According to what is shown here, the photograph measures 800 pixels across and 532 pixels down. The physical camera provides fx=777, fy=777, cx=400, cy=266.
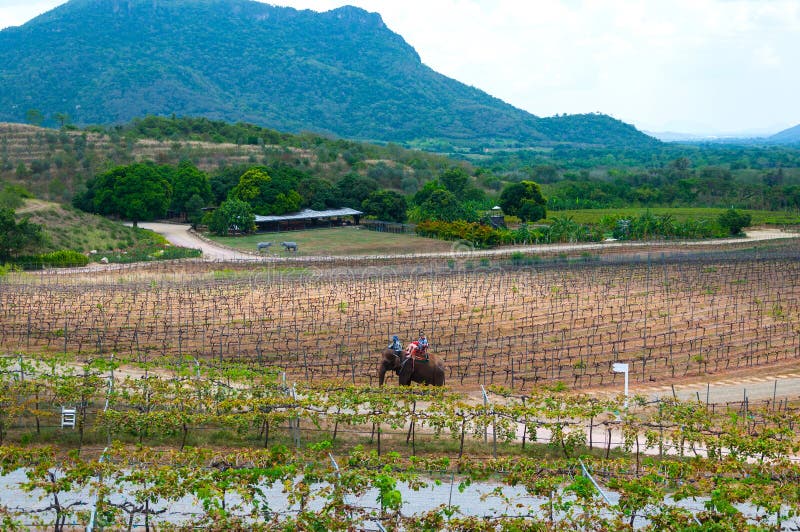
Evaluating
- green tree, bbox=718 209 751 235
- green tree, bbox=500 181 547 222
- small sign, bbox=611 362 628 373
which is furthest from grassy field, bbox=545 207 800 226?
small sign, bbox=611 362 628 373

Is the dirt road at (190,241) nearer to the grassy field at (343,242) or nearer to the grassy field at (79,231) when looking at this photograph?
the grassy field at (343,242)

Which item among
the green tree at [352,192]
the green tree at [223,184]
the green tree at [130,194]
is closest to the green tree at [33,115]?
the green tree at [223,184]

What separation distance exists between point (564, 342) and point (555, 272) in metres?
13.6

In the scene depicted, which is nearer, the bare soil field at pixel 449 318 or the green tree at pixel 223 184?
the bare soil field at pixel 449 318

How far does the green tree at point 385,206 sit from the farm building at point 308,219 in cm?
105

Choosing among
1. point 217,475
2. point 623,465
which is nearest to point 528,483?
point 623,465

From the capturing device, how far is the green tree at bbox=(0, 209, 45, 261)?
4328cm

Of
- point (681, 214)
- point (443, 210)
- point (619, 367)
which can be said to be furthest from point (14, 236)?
point (681, 214)

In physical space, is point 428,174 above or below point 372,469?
above

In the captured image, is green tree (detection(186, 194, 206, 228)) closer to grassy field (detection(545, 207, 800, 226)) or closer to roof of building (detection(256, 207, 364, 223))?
roof of building (detection(256, 207, 364, 223))

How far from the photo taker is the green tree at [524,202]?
65.5 m

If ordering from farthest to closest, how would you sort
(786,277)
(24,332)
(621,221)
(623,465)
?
(621,221), (786,277), (24,332), (623,465)

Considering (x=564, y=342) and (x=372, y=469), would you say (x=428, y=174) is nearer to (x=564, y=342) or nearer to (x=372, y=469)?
(x=564, y=342)

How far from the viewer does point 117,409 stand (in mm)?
15797
